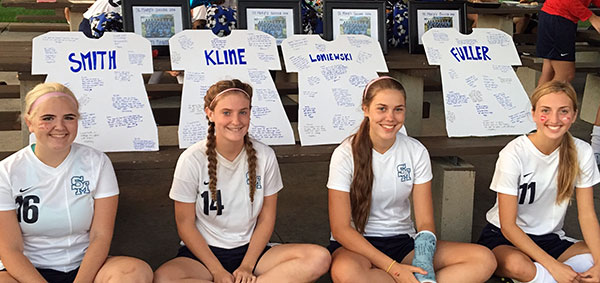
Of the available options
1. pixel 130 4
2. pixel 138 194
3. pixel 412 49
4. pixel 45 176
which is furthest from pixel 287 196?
Result: pixel 45 176

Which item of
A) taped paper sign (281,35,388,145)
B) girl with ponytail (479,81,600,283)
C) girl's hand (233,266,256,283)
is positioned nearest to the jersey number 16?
girl's hand (233,266,256,283)

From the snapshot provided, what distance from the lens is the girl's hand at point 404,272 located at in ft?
8.71

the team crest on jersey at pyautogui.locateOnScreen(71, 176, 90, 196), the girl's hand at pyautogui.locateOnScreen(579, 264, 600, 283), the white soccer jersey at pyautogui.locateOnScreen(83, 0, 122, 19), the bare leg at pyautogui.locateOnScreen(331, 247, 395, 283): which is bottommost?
the girl's hand at pyautogui.locateOnScreen(579, 264, 600, 283)

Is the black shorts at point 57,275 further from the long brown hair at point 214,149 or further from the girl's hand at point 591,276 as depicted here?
the girl's hand at point 591,276

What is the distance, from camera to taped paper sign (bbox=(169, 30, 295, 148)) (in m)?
3.29

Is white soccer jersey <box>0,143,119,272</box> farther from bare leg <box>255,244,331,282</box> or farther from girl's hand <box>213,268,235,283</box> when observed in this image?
bare leg <box>255,244,331,282</box>

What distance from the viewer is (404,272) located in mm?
2672

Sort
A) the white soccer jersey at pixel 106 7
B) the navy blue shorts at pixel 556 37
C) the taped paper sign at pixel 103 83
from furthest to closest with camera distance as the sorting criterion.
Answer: the navy blue shorts at pixel 556 37 < the white soccer jersey at pixel 106 7 < the taped paper sign at pixel 103 83

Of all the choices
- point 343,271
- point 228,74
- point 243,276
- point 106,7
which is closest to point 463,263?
point 343,271

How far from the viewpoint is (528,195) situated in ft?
9.73

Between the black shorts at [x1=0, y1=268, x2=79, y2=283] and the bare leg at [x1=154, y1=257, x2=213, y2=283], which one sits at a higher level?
the black shorts at [x1=0, y1=268, x2=79, y2=283]

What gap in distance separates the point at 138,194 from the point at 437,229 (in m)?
1.85

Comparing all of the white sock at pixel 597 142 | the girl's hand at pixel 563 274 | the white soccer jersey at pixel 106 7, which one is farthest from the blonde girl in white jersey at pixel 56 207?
the white sock at pixel 597 142

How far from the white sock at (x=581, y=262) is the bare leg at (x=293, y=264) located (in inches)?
41.2
